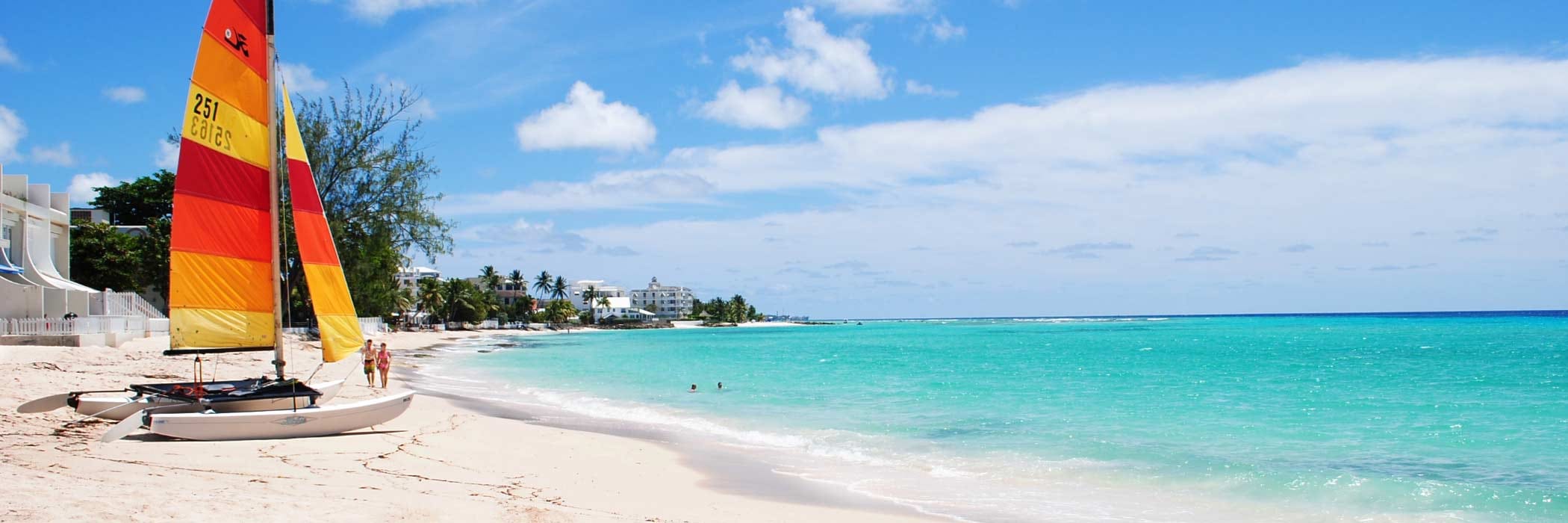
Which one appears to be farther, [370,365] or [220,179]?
[370,365]

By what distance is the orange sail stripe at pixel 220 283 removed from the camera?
466 inches

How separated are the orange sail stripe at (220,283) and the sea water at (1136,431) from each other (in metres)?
6.83

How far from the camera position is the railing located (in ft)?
91.6

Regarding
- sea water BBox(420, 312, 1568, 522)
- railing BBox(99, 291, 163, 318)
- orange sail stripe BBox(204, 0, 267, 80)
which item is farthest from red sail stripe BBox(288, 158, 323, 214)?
railing BBox(99, 291, 163, 318)

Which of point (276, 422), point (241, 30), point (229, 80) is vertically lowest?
point (276, 422)

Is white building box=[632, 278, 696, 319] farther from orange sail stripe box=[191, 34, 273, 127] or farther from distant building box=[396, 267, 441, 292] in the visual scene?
orange sail stripe box=[191, 34, 273, 127]

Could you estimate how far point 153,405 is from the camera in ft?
36.8

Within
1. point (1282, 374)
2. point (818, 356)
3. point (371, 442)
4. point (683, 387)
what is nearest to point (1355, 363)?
point (1282, 374)

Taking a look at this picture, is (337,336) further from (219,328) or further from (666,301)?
(666,301)

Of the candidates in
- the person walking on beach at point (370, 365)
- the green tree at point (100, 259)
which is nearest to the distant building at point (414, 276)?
the green tree at point (100, 259)

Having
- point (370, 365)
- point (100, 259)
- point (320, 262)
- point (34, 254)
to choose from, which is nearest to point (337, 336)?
point (320, 262)

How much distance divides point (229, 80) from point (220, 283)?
260 cm

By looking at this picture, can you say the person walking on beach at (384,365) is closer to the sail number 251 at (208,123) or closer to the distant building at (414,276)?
the sail number 251 at (208,123)

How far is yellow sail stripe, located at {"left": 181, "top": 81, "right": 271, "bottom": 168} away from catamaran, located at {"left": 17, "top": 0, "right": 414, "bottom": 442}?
0.04ft
